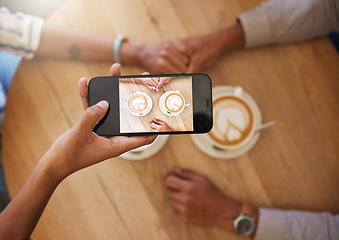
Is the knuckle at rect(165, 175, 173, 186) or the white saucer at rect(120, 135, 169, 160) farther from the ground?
the white saucer at rect(120, 135, 169, 160)

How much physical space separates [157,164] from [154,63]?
0.36 m

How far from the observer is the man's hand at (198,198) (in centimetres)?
84

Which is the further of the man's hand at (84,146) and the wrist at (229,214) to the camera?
the wrist at (229,214)

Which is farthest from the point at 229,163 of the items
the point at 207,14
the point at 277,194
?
the point at 207,14

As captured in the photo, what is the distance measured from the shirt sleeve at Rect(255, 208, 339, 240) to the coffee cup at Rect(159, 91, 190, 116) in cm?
50

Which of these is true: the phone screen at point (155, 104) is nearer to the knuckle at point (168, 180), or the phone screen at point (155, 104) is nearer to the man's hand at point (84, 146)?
the man's hand at point (84, 146)

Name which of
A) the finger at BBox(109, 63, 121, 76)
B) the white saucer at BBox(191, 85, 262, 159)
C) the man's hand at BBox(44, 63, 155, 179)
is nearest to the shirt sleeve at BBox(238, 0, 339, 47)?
the white saucer at BBox(191, 85, 262, 159)

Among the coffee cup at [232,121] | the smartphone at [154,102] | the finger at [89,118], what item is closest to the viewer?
the finger at [89,118]

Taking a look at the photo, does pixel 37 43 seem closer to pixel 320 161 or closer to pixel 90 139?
pixel 90 139

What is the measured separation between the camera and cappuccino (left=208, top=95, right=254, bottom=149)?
802mm

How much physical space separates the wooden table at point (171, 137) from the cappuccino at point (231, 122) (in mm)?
90

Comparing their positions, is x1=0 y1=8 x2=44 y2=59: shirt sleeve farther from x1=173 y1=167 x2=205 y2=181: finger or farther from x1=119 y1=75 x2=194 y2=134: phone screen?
x1=173 y1=167 x2=205 y2=181: finger

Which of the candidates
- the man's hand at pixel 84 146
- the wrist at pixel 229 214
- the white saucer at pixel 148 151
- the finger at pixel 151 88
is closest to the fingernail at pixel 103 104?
the man's hand at pixel 84 146

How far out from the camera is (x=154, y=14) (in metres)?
0.90
